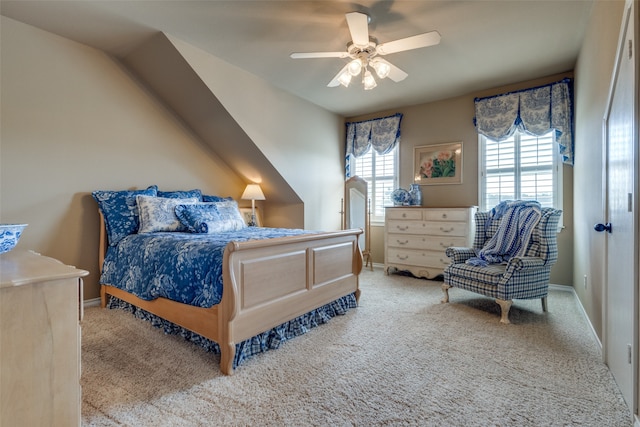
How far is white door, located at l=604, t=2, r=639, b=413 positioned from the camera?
1.43m

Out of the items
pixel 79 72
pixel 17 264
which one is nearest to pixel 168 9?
pixel 79 72

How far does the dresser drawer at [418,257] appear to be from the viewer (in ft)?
13.3

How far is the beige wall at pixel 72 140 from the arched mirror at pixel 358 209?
1673 mm

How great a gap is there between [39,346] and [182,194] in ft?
9.08

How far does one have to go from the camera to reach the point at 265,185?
15.0 feet

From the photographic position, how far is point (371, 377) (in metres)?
1.84

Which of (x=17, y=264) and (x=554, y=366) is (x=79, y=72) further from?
(x=554, y=366)

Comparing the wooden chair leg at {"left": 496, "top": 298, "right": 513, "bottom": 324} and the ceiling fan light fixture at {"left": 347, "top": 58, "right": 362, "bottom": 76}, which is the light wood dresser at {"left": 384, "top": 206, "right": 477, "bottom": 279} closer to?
the wooden chair leg at {"left": 496, "top": 298, "right": 513, "bottom": 324}

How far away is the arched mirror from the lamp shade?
1.44 metres

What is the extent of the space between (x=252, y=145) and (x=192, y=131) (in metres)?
0.84

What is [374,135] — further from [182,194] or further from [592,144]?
[182,194]

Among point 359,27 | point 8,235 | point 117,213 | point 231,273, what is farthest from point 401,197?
point 8,235

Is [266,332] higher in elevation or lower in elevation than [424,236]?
lower

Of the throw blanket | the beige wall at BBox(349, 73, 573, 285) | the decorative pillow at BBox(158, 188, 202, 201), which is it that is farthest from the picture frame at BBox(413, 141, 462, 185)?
the decorative pillow at BBox(158, 188, 202, 201)
